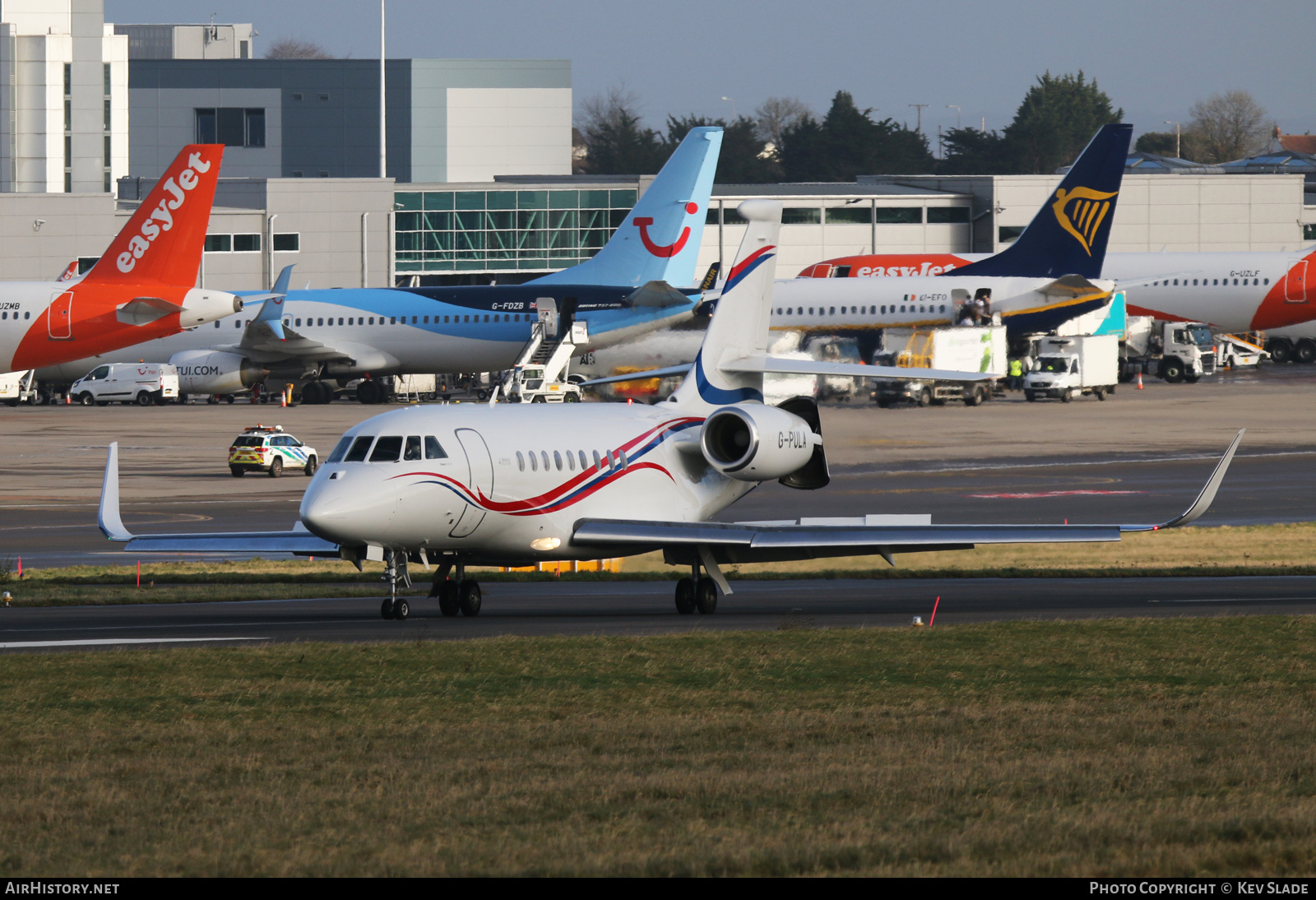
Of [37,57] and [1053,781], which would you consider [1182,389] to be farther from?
[1053,781]

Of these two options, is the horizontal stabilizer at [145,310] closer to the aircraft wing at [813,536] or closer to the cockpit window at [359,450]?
the aircraft wing at [813,536]

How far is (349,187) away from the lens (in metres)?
107

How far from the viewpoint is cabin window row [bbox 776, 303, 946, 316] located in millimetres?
80375

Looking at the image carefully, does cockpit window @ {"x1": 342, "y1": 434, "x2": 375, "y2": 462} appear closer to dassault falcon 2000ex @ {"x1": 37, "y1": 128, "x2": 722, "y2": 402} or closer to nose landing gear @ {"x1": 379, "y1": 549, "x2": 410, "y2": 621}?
nose landing gear @ {"x1": 379, "y1": 549, "x2": 410, "y2": 621}

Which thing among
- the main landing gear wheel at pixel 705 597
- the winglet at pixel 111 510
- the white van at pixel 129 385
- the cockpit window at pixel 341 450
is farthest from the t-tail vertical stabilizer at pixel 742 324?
the white van at pixel 129 385

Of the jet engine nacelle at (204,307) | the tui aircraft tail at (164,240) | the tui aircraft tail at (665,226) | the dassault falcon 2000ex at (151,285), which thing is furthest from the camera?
the tui aircraft tail at (665,226)

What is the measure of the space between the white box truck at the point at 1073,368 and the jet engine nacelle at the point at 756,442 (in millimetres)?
53845

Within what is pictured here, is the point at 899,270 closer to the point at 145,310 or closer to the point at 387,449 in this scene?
the point at 145,310

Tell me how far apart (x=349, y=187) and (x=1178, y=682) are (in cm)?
9355

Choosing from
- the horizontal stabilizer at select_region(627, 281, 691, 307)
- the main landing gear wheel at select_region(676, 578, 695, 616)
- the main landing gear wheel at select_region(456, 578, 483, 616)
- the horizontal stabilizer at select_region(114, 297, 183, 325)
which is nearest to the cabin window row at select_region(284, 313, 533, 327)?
the horizontal stabilizer at select_region(627, 281, 691, 307)

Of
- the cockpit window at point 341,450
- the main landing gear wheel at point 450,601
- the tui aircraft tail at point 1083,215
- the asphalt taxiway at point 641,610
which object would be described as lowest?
the asphalt taxiway at point 641,610

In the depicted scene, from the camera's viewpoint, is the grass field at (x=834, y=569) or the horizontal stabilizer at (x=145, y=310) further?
the horizontal stabilizer at (x=145, y=310)

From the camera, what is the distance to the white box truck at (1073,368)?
265 ft

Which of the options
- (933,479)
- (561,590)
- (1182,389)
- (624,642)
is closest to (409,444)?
(624,642)
